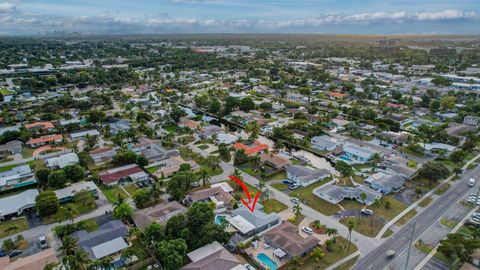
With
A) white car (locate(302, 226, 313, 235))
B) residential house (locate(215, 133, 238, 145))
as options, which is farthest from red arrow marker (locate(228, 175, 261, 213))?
residential house (locate(215, 133, 238, 145))

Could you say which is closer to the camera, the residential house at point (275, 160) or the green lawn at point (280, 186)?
the green lawn at point (280, 186)

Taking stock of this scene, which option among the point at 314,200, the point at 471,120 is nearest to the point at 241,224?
the point at 314,200

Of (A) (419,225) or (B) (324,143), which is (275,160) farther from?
(A) (419,225)

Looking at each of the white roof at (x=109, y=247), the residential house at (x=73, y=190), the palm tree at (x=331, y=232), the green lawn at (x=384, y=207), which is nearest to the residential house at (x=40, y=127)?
the residential house at (x=73, y=190)

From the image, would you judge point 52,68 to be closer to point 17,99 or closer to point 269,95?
point 17,99

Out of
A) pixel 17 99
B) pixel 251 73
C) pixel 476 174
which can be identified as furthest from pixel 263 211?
pixel 251 73

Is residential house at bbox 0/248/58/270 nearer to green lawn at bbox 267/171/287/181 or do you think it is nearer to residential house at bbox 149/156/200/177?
residential house at bbox 149/156/200/177

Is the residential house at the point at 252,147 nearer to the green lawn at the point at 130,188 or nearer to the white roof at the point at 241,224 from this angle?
the white roof at the point at 241,224
